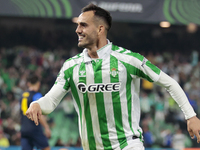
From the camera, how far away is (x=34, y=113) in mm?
3553

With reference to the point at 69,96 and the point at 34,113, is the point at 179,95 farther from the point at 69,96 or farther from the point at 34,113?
the point at 69,96

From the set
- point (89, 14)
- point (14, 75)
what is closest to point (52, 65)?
point (14, 75)

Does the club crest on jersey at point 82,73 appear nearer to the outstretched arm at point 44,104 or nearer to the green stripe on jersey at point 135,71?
the outstretched arm at point 44,104

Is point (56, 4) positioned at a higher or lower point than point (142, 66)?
higher

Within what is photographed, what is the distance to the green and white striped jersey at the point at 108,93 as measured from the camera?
12.3 feet

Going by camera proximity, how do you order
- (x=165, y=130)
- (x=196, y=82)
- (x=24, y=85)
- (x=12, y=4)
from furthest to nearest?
(x=196, y=82) < (x=24, y=85) < (x=165, y=130) < (x=12, y=4)

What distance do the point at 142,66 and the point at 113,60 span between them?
29 centimetres

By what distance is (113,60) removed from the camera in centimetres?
384

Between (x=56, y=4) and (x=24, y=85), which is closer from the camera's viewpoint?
(x=56, y=4)

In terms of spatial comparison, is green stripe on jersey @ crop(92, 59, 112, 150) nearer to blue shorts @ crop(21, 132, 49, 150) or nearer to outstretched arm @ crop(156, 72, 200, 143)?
outstretched arm @ crop(156, 72, 200, 143)

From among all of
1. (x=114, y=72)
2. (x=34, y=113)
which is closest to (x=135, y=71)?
(x=114, y=72)

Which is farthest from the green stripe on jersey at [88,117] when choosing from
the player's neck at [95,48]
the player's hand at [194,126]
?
the player's hand at [194,126]

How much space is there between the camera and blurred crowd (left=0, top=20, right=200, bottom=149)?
42.5ft

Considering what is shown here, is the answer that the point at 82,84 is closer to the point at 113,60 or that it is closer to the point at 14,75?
the point at 113,60
